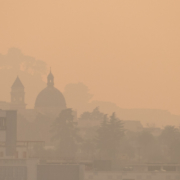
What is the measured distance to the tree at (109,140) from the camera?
16662 centimetres

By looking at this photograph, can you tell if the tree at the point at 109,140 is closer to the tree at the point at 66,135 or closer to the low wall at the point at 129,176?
the tree at the point at 66,135

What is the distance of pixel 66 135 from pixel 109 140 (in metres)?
17.3

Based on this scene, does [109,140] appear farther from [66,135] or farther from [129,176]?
[129,176]

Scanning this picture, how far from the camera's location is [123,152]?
177375 mm

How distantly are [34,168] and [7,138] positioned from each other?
8360mm

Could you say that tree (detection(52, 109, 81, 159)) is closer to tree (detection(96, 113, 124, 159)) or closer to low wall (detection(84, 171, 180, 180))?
tree (detection(96, 113, 124, 159))

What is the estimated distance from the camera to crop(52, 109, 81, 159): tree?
18100 cm

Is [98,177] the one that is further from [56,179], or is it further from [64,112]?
[64,112]

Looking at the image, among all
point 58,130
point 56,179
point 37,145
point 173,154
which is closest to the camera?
point 56,179

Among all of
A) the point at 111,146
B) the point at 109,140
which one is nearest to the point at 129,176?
the point at 111,146

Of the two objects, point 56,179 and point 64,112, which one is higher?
point 64,112

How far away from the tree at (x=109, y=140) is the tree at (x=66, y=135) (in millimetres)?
6150

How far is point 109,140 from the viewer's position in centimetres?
17400

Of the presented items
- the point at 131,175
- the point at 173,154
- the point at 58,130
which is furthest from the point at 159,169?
the point at 58,130
